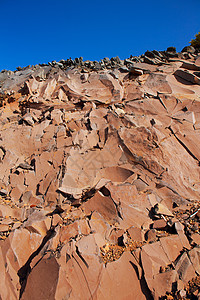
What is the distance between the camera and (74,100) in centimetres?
877

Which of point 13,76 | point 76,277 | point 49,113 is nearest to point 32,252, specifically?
point 76,277

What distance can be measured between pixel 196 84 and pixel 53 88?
6945 millimetres

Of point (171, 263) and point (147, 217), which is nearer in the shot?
point (171, 263)

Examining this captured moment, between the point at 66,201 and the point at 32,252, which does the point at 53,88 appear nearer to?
the point at 66,201

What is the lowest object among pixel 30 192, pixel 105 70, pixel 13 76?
pixel 30 192

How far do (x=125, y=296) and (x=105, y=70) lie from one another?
32.7 feet

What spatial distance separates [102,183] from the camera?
17.0 ft

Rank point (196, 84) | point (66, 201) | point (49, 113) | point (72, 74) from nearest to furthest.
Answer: point (66, 201) → point (49, 113) → point (196, 84) → point (72, 74)

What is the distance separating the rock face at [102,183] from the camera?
11.0 ft

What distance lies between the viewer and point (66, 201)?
5.34 meters

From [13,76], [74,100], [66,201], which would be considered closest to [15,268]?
[66,201]

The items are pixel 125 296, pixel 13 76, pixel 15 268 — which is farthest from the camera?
pixel 13 76

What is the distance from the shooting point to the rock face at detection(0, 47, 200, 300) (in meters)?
3.35

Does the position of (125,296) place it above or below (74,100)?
below
